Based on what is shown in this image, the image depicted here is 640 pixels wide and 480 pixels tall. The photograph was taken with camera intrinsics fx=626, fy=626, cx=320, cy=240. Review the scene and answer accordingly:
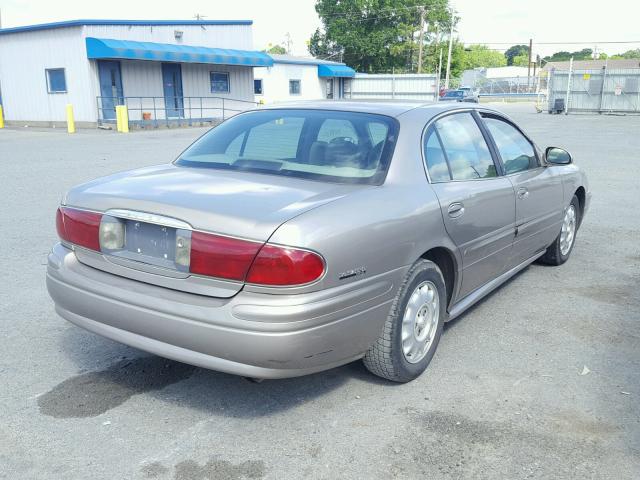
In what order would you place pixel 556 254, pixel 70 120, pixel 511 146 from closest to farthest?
pixel 511 146 → pixel 556 254 → pixel 70 120

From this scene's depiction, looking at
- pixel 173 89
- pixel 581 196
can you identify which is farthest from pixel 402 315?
pixel 173 89

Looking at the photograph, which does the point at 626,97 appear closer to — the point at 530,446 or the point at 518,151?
the point at 518,151

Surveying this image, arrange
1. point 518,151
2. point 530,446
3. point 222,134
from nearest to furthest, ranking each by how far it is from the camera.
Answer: point 530,446 < point 222,134 < point 518,151

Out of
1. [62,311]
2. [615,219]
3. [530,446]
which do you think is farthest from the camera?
[615,219]

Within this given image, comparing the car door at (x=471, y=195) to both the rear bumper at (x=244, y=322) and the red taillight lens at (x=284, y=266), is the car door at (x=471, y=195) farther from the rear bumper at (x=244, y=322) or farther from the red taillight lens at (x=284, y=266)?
the red taillight lens at (x=284, y=266)

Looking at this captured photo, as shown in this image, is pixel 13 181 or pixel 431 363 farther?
pixel 13 181

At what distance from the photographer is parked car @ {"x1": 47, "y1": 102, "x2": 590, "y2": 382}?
9.08 ft

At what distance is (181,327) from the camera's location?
2861 millimetres

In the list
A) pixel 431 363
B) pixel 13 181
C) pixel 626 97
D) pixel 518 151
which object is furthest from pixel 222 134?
pixel 626 97

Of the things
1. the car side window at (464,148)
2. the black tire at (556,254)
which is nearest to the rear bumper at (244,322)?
the car side window at (464,148)

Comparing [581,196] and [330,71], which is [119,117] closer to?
[330,71]

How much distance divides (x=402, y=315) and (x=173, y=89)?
27.5 meters

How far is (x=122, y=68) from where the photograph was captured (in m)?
26.4

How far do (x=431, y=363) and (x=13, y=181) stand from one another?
935cm
